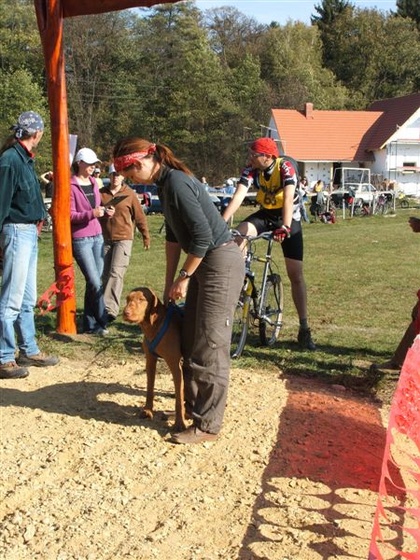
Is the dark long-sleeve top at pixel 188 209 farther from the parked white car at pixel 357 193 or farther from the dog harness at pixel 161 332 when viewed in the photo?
the parked white car at pixel 357 193

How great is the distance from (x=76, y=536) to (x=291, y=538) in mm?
1044

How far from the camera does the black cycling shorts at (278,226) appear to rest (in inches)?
267

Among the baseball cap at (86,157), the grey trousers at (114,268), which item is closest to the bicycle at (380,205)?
the grey trousers at (114,268)

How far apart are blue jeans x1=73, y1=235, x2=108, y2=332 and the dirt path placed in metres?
1.96

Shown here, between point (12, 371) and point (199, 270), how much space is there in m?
2.22

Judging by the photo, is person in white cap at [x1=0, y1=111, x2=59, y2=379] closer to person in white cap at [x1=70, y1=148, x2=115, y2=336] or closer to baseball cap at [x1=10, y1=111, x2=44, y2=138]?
baseball cap at [x1=10, y1=111, x2=44, y2=138]

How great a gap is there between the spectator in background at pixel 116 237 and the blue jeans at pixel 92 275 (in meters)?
0.21

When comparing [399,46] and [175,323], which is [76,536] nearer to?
[175,323]

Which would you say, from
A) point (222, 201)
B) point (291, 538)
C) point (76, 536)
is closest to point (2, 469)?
point (76, 536)

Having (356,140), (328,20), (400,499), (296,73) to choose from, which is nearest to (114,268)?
(400,499)

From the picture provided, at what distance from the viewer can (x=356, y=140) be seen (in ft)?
177

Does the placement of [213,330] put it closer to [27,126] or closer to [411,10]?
[27,126]

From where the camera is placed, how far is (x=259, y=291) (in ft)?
22.9

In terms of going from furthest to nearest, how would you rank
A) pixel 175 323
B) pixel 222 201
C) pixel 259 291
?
pixel 222 201, pixel 259 291, pixel 175 323
